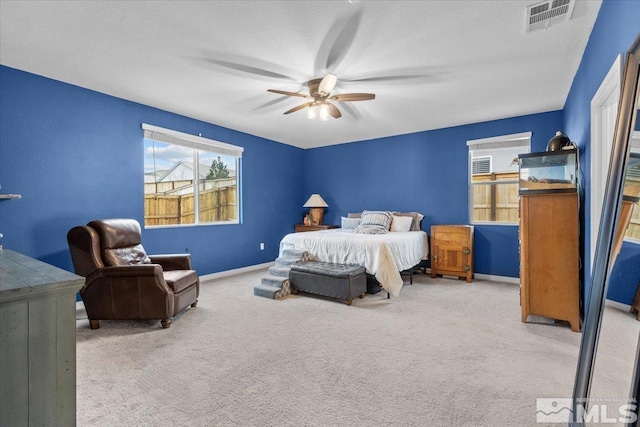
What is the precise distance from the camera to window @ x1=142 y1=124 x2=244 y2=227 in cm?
434

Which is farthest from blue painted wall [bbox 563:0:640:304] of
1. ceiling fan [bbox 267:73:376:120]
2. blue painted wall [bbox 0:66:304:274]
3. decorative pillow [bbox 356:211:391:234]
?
blue painted wall [bbox 0:66:304:274]

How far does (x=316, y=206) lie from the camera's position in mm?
6527

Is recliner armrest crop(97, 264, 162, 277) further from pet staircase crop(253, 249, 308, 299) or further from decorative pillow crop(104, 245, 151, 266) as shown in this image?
pet staircase crop(253, 249, 308, 299)

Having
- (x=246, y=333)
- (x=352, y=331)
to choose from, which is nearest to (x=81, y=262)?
(x=246, y=333)

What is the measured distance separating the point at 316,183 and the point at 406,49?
4337mm

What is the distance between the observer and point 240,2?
210 centimetres

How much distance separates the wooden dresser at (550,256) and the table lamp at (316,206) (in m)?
3.98

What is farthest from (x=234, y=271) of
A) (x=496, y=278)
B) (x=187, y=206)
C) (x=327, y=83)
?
(x=496, y=278)

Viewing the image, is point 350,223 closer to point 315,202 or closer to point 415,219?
point 315,202

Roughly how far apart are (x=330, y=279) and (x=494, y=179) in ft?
10.7

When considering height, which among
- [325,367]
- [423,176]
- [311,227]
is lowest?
[325,367]

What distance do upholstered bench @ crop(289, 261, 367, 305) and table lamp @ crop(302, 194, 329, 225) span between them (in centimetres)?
242

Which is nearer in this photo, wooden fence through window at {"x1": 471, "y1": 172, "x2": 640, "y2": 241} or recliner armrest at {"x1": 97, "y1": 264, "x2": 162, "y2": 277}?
recliner armrest at {"x1": 97, "y1": 264, "x2": 162, "y2": 277}

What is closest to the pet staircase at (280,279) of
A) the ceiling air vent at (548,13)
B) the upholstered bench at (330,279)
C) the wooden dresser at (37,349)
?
the upholstered bench at (330,279)
